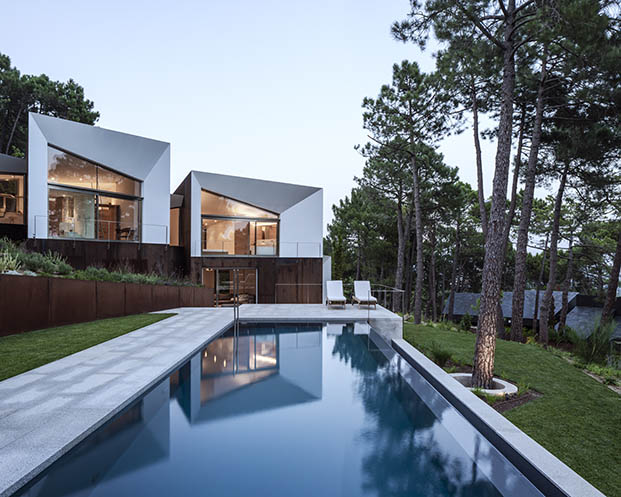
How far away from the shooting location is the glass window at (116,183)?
45.5 feet

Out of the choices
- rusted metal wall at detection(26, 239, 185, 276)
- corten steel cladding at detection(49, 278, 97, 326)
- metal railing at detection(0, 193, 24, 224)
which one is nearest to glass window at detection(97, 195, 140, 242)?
rusted metal wall at detection(26, 239, 185, 276)

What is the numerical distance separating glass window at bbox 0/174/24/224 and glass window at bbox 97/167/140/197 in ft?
8.28

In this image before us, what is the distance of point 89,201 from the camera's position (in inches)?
537

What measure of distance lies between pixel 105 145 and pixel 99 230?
3168mm

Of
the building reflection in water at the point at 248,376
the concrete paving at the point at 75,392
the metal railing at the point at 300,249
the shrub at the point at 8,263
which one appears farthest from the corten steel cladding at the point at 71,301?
the metal railing at the point at 300,249

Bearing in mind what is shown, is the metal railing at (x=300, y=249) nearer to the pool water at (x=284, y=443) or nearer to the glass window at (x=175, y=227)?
the glass window at (x=175, y=227)

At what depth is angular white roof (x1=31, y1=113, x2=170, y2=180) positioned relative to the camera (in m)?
12.6

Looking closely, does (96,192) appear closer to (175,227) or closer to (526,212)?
(175,227)

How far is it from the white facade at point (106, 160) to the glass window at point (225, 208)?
6.11 feet

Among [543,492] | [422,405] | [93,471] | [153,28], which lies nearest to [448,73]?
[422,405]

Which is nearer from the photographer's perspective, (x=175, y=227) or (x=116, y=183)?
(x=116, y=183)

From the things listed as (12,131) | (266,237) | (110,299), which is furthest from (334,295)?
(12,131)

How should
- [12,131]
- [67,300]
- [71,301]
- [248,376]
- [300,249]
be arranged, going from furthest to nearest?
[12,131], [300,249], [71,301], [67,300], [248,376]

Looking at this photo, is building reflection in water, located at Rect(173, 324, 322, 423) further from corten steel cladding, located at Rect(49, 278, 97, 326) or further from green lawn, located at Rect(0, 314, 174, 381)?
corten steel cladding, located at Rect(49, 278, 97, 326)
